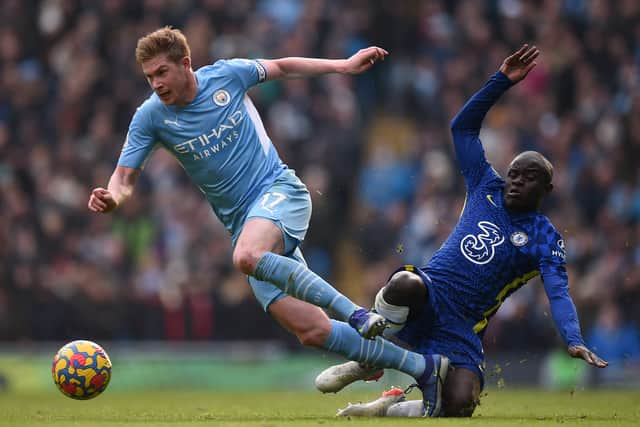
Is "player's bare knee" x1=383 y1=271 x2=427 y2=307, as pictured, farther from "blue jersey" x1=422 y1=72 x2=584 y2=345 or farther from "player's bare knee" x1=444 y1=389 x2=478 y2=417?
"player's bare knee" x1=444 y1=389 x2=478 y2=417

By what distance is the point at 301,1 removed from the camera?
19.5 metres

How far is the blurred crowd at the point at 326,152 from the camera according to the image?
15.8 m

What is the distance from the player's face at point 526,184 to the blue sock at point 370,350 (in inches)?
50.8

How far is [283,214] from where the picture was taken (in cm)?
894

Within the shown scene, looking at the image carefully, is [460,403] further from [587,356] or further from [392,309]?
[587,356]

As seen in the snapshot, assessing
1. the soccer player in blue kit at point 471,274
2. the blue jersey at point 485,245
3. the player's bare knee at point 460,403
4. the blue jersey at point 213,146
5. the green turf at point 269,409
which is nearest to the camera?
the green turf at point 269,409

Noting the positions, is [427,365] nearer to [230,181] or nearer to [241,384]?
[230,181]

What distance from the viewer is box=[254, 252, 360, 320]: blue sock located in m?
8.52

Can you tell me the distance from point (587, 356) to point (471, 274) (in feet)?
4.06

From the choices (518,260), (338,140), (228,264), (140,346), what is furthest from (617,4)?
(518,260)

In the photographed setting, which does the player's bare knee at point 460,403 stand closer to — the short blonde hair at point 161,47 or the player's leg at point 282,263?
the player's leg at point 282,263

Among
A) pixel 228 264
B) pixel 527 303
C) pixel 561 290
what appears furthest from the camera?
pixel 228 264

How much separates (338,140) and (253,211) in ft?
28.2

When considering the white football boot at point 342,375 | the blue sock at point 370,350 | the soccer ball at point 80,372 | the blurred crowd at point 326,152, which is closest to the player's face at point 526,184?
the blue sock at point 370,350
